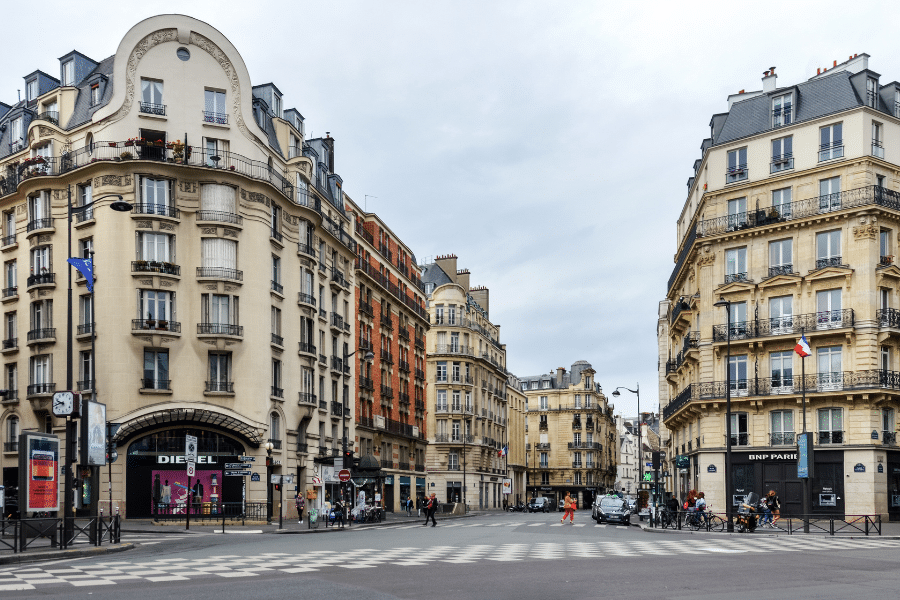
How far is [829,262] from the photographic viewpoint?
43.8 m

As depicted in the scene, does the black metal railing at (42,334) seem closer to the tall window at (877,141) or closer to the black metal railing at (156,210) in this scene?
the black metal railing at (156,210)

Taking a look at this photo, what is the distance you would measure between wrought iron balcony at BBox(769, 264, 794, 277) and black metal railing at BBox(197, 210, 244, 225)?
26.4 m

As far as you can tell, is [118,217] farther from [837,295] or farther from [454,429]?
[454,429]

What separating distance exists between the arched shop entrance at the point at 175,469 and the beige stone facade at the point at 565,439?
83836 mm

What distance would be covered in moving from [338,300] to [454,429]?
3431 centimetres

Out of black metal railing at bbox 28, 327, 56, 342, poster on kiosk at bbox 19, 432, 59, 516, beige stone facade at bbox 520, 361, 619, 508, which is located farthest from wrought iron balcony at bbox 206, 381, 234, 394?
beige stone facade at bbox 520, 361, 619, 508

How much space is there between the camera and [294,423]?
47.4 m

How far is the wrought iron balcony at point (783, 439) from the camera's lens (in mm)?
44375

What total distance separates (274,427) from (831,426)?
2688 cm

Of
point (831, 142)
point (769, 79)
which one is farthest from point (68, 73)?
point (831, 142)

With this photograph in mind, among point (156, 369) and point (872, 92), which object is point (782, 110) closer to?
point (872, 92)

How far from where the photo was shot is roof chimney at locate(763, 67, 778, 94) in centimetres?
5091

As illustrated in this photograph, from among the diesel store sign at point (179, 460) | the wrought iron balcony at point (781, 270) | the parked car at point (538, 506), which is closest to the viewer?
the diesel store sign at point (179, 460)

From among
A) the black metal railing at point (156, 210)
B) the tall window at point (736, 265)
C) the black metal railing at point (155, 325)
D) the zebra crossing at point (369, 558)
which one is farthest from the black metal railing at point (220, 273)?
the tall window at point (736, 265)
